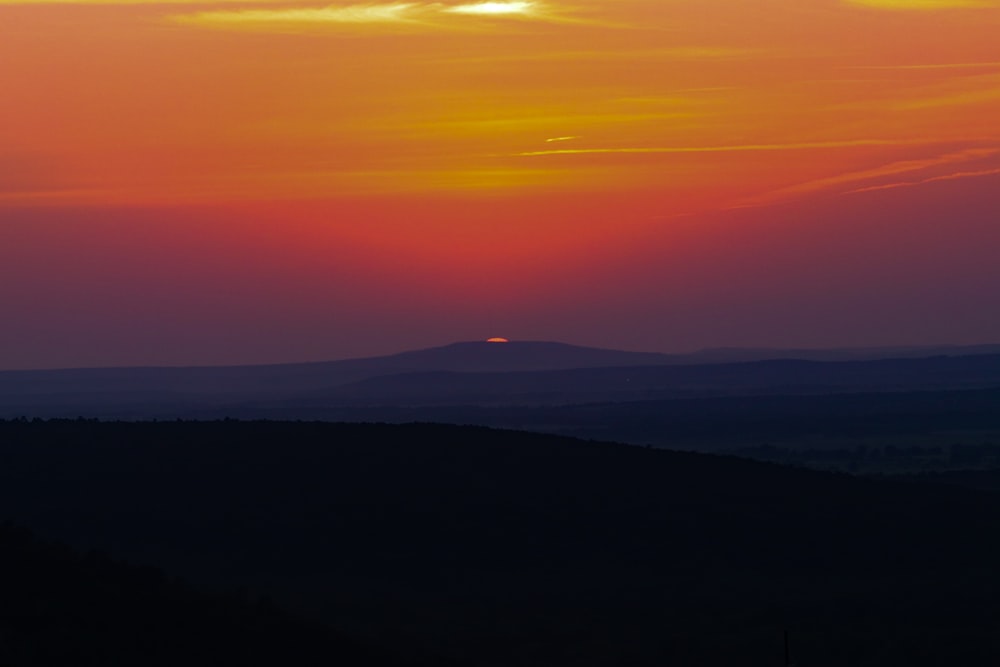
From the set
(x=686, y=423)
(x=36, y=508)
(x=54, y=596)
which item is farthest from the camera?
(x=686, y=423)

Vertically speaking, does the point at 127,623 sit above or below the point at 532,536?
above

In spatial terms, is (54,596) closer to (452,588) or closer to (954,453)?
(452,588)

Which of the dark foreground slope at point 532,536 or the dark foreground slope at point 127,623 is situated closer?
the dark foreground slope at point 127,623

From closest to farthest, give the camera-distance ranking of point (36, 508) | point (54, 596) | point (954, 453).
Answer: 1. point (54, 596)
2. point (36, 508)
3. point (954, 453)

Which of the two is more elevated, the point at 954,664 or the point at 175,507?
the point at 175,507

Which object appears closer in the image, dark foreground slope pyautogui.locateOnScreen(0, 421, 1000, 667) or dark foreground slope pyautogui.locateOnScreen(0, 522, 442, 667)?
dark foreground slope pyautogui.locateOnScreen(0, 522, 442, 667)

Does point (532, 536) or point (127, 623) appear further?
point (532, 536)

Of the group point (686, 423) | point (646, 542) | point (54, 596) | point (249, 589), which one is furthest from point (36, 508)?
point (686, 423)

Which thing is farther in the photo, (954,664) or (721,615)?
(721,615)
